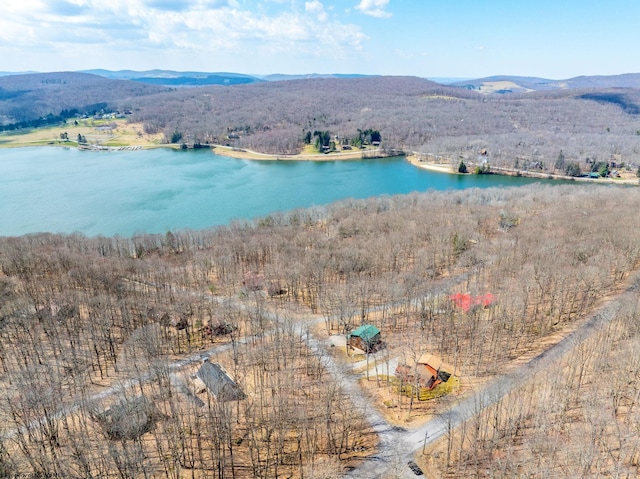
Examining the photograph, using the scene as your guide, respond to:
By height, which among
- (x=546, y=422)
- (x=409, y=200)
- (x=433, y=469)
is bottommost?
(x=433, y=469)

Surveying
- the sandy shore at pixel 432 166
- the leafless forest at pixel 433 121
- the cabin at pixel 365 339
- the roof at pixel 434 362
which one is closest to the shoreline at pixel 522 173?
the sandy shore at pixel 432 166

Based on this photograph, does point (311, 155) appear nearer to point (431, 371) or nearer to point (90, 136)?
point (90, 136)

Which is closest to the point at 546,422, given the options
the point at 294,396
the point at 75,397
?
the point at 294,396

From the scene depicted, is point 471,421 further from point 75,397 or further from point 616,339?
point 75,397

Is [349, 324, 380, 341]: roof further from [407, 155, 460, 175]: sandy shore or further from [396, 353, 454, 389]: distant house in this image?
[407, 155, 460, 175]: sandy shore

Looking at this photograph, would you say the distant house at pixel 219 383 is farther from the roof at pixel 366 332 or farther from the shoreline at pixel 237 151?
the shoreline at pixel 237 151

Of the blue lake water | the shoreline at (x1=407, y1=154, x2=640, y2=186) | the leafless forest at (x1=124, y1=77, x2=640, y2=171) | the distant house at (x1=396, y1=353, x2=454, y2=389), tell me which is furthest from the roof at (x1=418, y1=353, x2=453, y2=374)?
the leafless forest at (x1=124, y1=77, x2=640, y2=171)

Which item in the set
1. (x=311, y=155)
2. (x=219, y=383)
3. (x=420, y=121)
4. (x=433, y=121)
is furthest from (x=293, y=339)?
(x=433, y=121)
